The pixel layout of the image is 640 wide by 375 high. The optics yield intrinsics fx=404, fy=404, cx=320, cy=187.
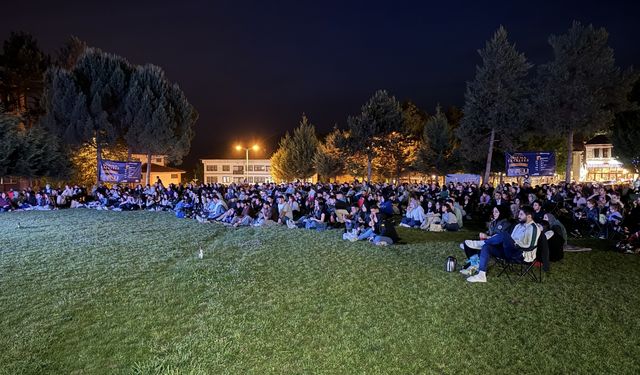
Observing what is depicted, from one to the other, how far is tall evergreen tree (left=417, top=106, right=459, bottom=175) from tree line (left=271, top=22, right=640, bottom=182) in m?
0.10

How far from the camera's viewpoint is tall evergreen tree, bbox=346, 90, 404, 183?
4228cm

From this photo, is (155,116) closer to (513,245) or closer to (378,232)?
(378,232)

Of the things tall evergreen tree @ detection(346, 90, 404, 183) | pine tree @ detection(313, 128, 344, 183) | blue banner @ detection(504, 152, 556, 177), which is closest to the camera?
blue banner @ detection(504, 152, 556, 177)

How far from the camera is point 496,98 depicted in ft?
94.5

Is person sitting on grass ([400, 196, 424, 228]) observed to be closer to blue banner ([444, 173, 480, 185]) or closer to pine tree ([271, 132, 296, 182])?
blue banner ([444, 173, 480, 185])

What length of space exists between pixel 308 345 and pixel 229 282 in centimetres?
312

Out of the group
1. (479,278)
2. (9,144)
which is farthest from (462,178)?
(9,144)

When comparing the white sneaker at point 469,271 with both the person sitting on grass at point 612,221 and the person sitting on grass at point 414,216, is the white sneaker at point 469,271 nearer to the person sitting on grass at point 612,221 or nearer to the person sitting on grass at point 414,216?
the person sitting on grass at point 612,221

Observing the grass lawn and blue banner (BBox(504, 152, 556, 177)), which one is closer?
the grass lawn

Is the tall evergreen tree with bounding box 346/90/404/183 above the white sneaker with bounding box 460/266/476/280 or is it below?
above

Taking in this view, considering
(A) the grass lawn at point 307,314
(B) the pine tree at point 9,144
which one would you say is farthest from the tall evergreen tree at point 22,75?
(A) the grass lawn at point 307,314

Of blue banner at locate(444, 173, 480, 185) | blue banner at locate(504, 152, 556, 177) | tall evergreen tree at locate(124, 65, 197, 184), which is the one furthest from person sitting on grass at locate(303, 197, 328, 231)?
blue banner at locate(444, 173, 480, 185)

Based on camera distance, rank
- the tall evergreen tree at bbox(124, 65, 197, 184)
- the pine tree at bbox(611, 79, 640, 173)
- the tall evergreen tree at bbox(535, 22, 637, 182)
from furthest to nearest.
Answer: the tall evergreen tree at bbox(124, 65, 197, 184), the pine tree at bbox(611, 79, 640, 173), the tall evergreen tree at bbox(535, 22, 637, 182)

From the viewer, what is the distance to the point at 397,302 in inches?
246
